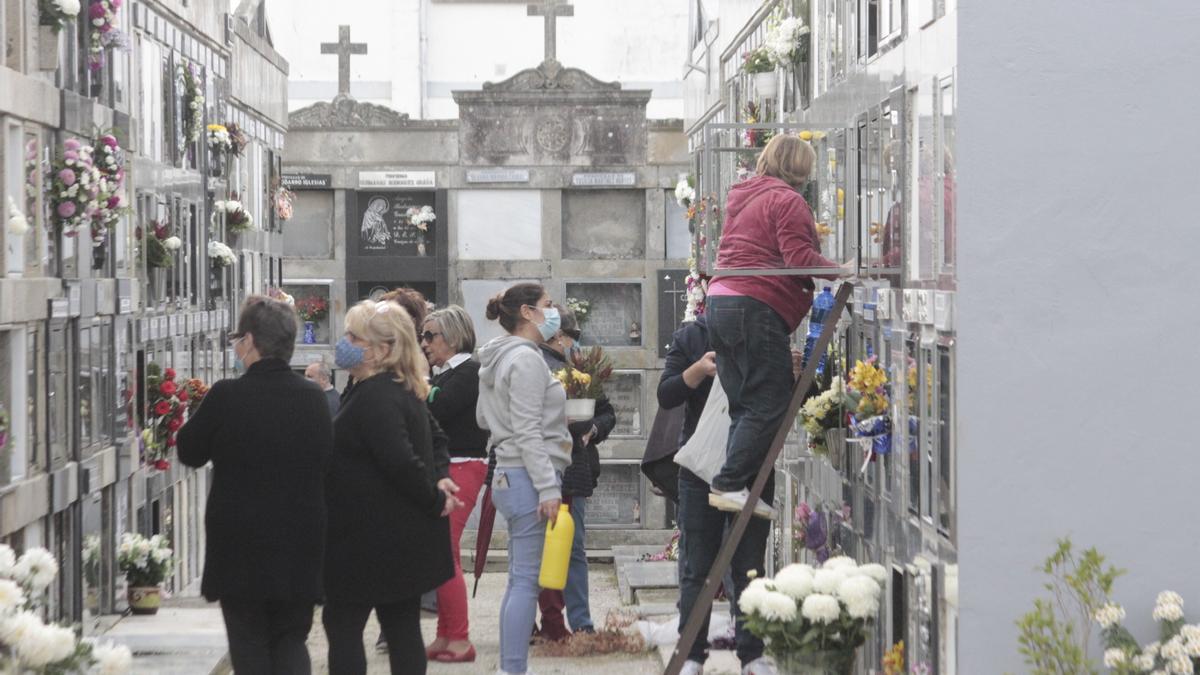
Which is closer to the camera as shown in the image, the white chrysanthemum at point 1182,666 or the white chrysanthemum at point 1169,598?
the white chrysanthemum at point 1182,666

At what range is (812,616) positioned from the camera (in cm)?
490

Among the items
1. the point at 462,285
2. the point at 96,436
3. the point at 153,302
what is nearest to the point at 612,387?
the point at 462,285

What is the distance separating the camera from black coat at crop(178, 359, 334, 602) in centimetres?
501

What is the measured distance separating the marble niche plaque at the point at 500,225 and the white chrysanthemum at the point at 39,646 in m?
15.2

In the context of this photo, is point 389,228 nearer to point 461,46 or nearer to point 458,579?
point 461,46

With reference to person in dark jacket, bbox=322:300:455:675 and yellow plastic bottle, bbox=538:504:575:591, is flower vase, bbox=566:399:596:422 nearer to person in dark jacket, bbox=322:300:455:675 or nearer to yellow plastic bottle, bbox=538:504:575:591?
yellow plastic bottle, bbox=538:504:575:591

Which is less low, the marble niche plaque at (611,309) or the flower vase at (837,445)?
the marble niche plaque at (611,309)

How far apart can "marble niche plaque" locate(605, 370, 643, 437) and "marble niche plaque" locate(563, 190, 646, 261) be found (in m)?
1.37

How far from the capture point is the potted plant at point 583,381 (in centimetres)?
741

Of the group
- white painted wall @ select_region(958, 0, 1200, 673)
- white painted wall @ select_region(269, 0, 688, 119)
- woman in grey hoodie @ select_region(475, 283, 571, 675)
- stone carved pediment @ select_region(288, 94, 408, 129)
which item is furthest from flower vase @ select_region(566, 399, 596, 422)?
white painted wall @ select_region(269, 0, 688, 119)

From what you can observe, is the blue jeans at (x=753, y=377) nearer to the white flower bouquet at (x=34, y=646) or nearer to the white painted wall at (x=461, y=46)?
the white flower bouquet at (x=34, y=646)

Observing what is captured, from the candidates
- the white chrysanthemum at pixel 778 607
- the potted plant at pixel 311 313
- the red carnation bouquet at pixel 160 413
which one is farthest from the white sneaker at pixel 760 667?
the potted plant at pixel 311 313

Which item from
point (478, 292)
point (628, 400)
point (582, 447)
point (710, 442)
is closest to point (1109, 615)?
point (710, 442)

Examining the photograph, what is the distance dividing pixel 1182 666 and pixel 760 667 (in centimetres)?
185
